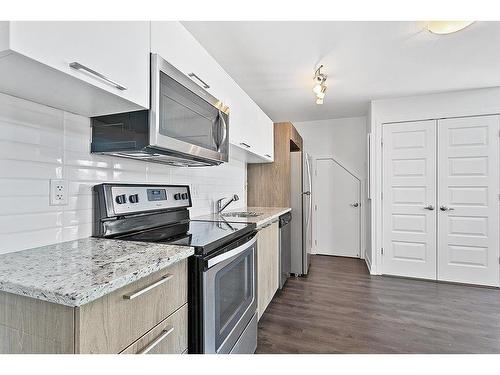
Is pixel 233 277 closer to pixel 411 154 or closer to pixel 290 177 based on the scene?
pixel 290 177

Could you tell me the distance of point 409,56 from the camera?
7.52 ft

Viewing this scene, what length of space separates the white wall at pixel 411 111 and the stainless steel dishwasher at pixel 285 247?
122 cm

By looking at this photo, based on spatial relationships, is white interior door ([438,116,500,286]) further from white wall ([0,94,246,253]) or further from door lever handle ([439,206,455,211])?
white wall ([0,94,246,253])

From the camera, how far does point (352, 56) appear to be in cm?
228

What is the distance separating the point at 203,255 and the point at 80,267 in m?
0.44

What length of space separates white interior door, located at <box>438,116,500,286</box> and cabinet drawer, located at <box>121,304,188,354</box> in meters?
3.47

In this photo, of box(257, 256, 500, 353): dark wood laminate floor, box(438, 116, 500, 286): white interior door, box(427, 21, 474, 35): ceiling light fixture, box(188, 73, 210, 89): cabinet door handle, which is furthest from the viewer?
box(438, 116, 500, 286): white interior door

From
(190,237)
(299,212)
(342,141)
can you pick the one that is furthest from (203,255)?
(342,141)

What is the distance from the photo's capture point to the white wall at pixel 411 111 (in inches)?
123

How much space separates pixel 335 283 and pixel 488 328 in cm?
136

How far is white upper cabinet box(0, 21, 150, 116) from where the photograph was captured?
2.40 ft

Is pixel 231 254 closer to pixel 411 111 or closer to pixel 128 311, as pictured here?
pixel 128 311

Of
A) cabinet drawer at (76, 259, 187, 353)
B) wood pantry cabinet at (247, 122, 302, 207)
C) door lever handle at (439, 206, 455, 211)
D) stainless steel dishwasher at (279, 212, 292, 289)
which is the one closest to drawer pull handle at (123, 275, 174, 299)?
cabinet drawer at (76, 259, 187, 353)

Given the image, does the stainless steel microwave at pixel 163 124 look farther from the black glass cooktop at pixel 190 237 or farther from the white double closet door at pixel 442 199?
the white double closet door at pixel 442 199
